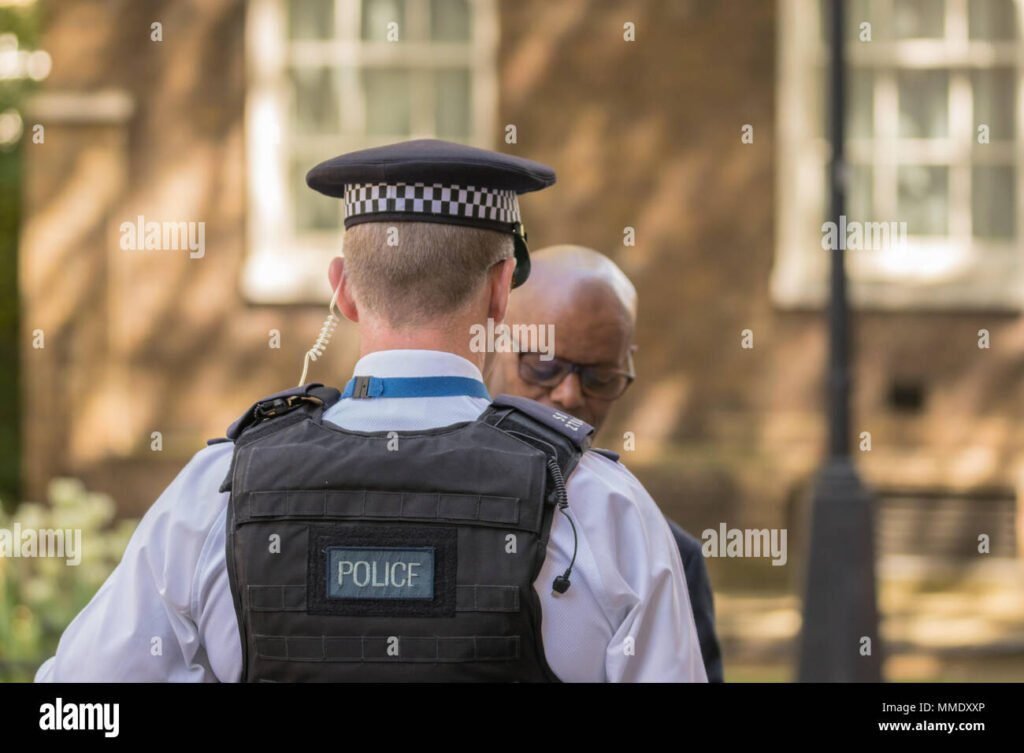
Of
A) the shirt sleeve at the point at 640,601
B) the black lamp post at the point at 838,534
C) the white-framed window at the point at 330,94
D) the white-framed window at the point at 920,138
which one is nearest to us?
the shirt sleeve at the point at 640,601

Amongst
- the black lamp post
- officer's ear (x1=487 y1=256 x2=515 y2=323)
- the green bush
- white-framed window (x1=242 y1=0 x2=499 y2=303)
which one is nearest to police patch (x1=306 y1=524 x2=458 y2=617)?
officer's ear (x1=487 y1=256 x2=515 y2=323)

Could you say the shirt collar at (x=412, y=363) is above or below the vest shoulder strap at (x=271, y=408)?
above

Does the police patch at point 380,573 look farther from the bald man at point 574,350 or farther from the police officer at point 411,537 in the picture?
the bald man at point 574,350

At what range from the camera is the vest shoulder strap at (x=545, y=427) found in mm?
1979

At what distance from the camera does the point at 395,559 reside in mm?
1934

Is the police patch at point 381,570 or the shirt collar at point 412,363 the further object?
the shirt collar at point 412,363

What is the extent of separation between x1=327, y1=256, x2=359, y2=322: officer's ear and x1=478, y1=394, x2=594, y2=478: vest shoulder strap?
0.26m

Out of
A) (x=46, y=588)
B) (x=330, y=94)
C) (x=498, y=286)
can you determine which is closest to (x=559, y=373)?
(x=498, y=286)

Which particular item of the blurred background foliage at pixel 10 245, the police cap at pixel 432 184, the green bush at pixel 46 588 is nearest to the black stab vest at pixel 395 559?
the police cap at pixel 432 184

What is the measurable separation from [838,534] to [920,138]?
179 inches

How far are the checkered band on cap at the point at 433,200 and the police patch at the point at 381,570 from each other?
1.54 ft
